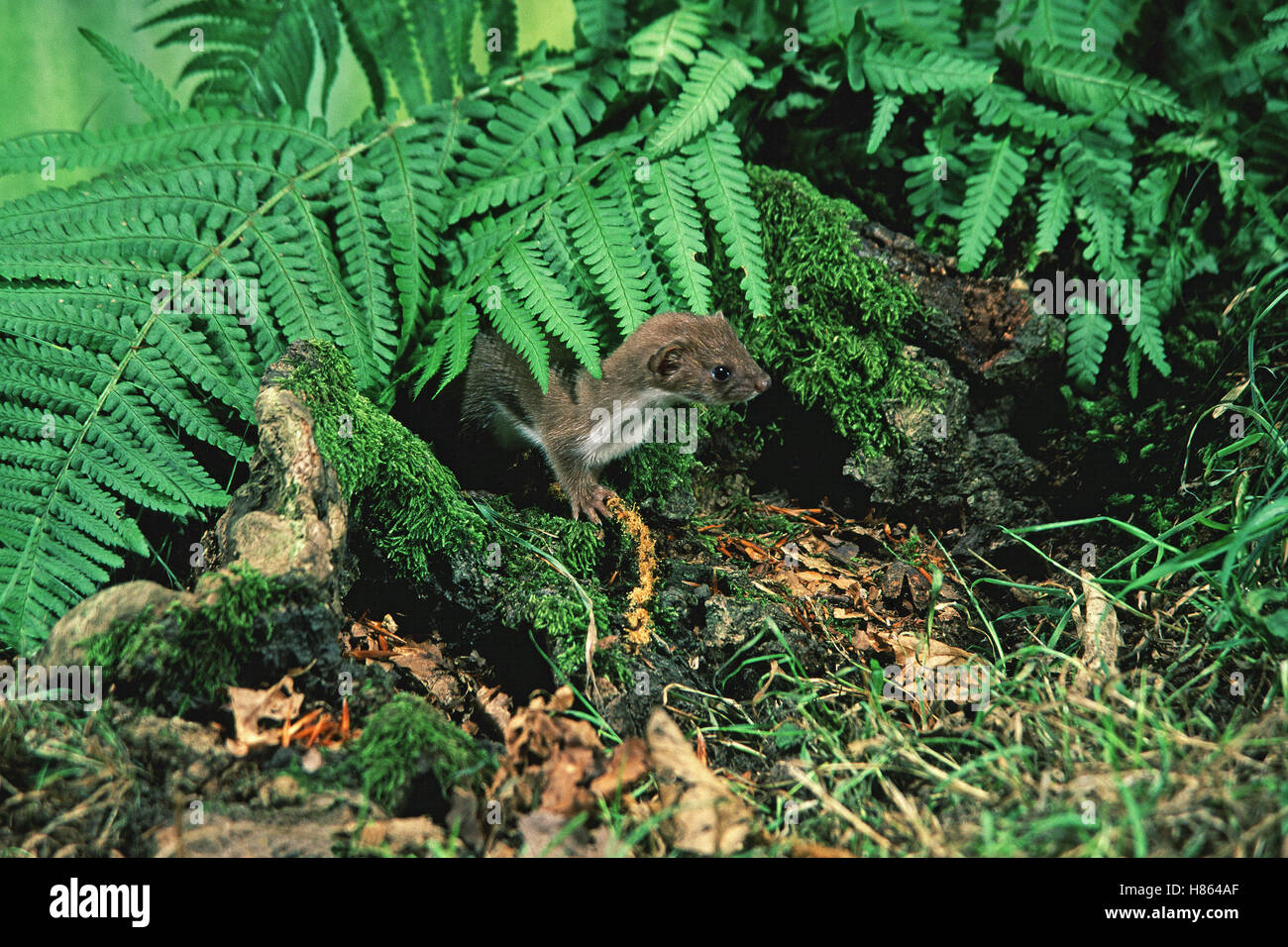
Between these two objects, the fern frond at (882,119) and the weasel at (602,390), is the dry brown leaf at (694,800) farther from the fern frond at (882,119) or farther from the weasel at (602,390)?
the fern frond at (882,119)

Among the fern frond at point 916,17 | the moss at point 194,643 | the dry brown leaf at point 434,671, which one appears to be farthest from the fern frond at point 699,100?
the moss at point 194,643

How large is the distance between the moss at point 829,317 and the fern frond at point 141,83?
9.30 feet

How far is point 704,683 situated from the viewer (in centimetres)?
343

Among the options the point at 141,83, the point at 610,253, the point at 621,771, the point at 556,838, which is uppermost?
the point at 141,83

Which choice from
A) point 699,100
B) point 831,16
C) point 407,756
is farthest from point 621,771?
point 831,16

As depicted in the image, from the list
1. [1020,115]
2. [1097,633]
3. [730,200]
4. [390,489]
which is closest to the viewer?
[1097,633]

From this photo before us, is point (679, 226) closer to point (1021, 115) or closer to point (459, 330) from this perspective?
point (459, 330)

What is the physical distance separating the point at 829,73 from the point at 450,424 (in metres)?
2.62

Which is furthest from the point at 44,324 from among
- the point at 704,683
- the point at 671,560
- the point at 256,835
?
the point at 704,683

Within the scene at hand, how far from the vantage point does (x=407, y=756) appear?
261cm

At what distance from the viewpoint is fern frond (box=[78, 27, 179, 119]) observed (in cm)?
407

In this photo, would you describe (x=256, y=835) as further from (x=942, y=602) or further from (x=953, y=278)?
(x=953, y=278)

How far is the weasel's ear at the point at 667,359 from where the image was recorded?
410cm

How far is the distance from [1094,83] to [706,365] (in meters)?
2.31
